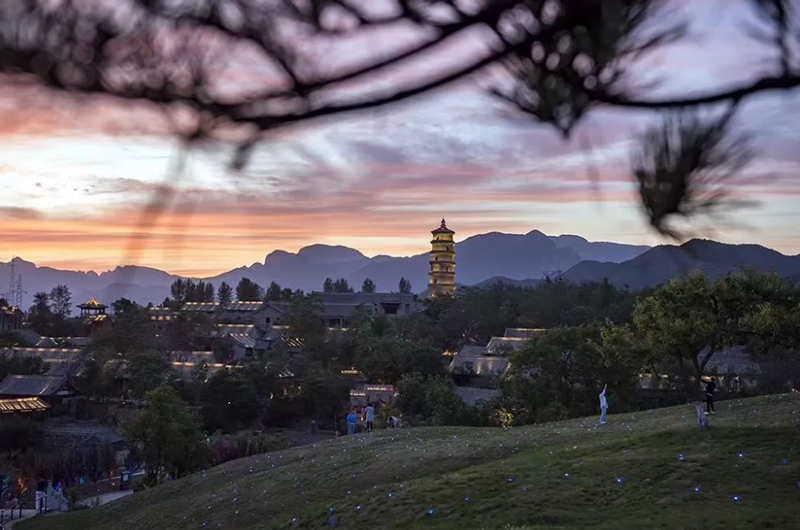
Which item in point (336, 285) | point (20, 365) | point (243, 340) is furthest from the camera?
point (336, 285)

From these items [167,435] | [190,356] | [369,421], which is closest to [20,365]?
[190,356]

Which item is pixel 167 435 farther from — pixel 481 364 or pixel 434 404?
pixel 481 364

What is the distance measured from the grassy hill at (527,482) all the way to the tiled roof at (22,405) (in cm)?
1658

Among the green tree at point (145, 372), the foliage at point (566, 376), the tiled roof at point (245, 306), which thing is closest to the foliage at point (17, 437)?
the green tree at point (145, 372)

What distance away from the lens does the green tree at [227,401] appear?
3403cm

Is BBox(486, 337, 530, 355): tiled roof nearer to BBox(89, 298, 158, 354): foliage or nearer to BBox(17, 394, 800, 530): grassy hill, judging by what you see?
BBox(89, 298, 158, 354): foliage

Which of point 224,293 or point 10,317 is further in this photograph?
point 224,293

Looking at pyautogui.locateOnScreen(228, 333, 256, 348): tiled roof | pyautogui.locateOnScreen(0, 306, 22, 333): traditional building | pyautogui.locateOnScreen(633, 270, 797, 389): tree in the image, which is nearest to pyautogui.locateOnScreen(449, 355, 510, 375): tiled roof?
pyautogui.locateOnScreen(228, 333, 256, 348): tiled roof

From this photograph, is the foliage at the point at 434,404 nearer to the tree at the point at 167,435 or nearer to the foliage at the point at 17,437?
the tree at the point at 167,435

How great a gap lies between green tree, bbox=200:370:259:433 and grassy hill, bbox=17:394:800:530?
14977 millimetres

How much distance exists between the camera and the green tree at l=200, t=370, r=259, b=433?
3403cm

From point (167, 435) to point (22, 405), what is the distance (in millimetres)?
15917

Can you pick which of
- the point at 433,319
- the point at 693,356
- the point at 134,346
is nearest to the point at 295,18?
the point at 693,356

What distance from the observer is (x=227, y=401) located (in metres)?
34.8
